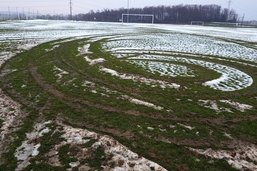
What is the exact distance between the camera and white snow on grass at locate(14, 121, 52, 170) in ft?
26.0

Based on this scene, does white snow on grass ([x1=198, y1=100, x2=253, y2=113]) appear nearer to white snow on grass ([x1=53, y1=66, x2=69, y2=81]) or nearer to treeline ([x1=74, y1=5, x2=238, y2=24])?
white snow on grass ([x1=53, y1=66, x2=69, y2=81])

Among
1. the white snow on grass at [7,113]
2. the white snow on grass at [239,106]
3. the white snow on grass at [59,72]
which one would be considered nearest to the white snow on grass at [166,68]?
the white snow on grass at [239,106]

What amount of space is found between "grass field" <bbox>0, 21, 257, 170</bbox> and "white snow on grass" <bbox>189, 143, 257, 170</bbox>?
0.10 feet

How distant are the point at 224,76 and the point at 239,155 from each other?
989 cm

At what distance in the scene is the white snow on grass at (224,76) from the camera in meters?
15.5

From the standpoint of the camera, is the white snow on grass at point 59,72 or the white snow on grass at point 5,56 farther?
the white snow on grass at point 5,56

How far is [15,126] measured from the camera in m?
9.95

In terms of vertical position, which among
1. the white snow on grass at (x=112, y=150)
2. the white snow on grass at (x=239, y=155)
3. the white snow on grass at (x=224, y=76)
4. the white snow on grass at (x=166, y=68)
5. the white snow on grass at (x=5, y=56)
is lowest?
the white snow on grass at (x=239, y=155)

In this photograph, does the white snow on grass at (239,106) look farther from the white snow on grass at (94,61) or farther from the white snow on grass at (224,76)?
the white snow on grass at (94,61)

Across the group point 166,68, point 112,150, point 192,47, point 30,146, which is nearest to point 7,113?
point 30,146

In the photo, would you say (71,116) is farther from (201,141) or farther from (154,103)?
(201,141)

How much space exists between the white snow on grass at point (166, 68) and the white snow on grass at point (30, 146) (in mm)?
9232

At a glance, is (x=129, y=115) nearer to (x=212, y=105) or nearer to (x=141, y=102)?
(x=141, y=102)

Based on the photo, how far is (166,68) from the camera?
747 inches
